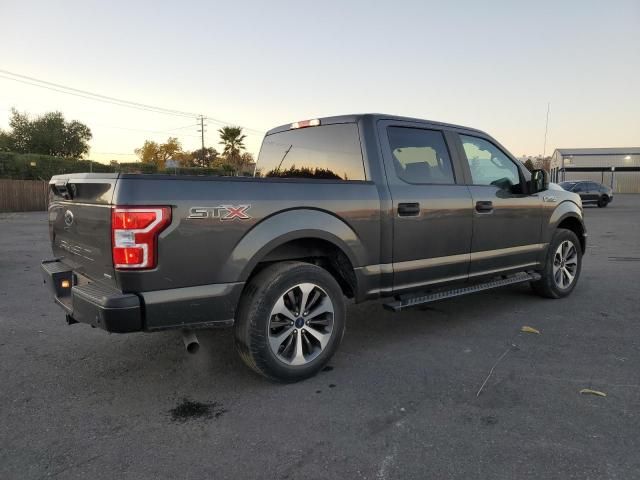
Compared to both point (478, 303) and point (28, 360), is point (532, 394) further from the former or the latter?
point (28, 360)

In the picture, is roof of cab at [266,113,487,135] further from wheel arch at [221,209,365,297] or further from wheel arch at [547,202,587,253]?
wheel arch at [547,202,587,253]

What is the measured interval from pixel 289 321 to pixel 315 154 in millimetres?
1682

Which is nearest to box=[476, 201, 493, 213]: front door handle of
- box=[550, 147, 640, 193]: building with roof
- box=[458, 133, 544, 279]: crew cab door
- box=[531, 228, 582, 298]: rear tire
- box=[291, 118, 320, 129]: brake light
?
box=[458, 133, 544, 279]: crew cab door

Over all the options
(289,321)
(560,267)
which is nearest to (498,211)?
(560,267)

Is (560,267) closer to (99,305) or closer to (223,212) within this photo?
(223,212)

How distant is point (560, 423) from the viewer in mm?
2871

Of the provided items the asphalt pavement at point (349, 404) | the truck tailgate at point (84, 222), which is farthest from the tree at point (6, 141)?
the truck tailgate at point (84, 222)

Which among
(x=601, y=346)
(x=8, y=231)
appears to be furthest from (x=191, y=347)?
(x=8, y=231)

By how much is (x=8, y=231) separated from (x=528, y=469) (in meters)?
15.8

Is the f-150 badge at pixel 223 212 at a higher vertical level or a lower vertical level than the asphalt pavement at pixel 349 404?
higher

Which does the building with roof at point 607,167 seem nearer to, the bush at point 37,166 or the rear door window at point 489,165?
the bush at point 37,166

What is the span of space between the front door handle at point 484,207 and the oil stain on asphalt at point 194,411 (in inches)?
116

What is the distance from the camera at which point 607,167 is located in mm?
54438

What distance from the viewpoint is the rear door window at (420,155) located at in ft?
13.7
